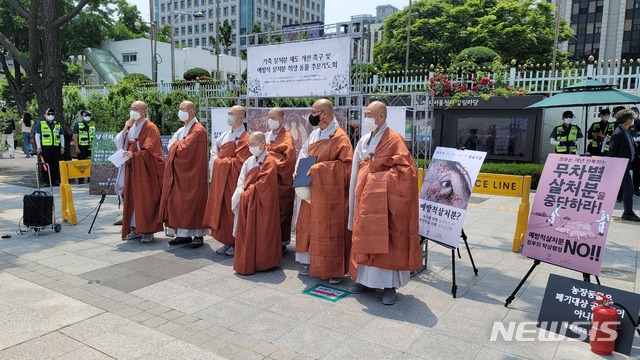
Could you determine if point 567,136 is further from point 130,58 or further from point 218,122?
point 130,58

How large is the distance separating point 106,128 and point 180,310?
561 inches

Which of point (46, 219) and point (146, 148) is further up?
point (146, 148)

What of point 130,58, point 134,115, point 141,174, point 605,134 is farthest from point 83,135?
point 130,58

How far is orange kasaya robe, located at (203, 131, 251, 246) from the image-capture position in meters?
5.66

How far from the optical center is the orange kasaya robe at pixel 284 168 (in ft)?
17.8

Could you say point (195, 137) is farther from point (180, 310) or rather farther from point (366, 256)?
point (366, 256)

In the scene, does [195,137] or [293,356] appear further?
[195,137]

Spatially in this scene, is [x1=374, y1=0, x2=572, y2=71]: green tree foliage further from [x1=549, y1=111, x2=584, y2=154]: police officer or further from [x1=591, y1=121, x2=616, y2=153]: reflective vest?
[x1=549, y1=111, x2=584, y2=154]: police officer

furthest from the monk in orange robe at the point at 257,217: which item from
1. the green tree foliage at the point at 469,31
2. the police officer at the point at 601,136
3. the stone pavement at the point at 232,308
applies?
the green tree foliage at the point at 469,31

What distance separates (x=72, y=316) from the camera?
154 inches

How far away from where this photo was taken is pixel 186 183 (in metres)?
5.98

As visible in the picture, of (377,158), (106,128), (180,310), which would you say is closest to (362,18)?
(377,158)

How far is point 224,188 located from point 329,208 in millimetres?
1680

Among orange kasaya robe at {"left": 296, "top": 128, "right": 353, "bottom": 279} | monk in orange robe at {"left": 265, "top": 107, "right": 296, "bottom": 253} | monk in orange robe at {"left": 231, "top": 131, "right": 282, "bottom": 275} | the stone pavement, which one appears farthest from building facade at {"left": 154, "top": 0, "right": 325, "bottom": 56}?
orange kasaya robe at {"left": 296, "top": 128, "right": 353, "bottom": 279}
